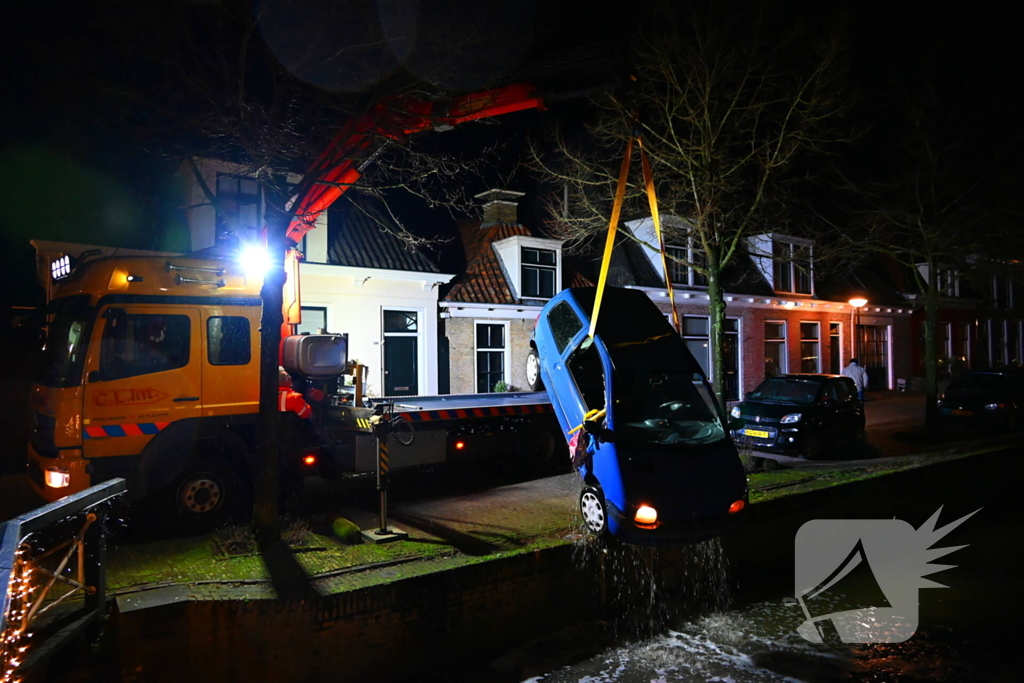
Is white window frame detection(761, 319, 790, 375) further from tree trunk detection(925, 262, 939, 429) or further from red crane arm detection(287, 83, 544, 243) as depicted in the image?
red crane arm detection(287, 83, 544, 243)

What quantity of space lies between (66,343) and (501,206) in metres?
12.2

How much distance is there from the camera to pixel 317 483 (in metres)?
9.25

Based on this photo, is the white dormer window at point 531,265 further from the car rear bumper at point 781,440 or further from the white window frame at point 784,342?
the white window frame at point 784,342

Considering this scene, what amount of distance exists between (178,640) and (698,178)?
9.24m

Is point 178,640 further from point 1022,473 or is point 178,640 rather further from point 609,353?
point 1022,473

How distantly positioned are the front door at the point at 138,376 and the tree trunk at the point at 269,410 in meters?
1.30

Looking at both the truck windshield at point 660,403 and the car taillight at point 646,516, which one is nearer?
the car taillight at point 646,516

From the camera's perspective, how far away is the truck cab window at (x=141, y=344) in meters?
6.49

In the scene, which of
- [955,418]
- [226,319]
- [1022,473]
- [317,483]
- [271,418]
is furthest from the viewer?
[955,418]

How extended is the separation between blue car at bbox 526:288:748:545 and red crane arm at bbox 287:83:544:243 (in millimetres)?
2396

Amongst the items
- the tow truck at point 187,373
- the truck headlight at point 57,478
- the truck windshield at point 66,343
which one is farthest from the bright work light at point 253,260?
the truck headlight at point 57,478

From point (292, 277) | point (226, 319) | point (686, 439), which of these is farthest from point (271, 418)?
point (686, 439)

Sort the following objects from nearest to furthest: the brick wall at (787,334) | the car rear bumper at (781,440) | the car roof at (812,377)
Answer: the car rear bumper at (781,440) < the car roof at (812,377) < the brick wall at (787,334)

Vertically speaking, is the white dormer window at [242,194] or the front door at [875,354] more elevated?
the white dormer window at [242,194]
